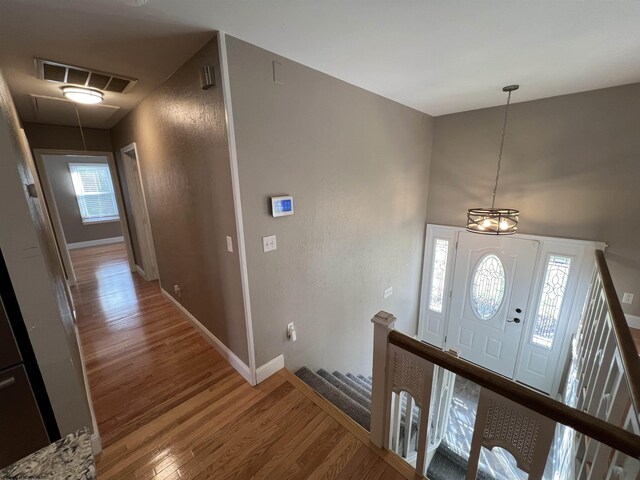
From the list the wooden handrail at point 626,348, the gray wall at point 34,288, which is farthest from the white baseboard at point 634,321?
the gray wall at point 34,288

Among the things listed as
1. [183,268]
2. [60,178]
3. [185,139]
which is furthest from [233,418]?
[60,178]

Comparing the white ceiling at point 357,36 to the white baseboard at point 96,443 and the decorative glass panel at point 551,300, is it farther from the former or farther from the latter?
the white baseboard at point 96,443

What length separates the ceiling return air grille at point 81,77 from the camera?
188cm

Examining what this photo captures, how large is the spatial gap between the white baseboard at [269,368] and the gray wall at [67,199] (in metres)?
7.10

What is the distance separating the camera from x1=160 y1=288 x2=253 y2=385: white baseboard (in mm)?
2121

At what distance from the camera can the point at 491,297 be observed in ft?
11.8

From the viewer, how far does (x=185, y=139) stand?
6.98 feet

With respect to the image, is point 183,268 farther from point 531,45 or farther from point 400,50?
point 531,45

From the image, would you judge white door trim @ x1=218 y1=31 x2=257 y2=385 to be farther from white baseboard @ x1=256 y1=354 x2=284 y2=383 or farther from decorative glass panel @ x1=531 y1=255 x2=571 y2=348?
decorative glass panel @ x1=531 y1=255 x2=571 y2=348

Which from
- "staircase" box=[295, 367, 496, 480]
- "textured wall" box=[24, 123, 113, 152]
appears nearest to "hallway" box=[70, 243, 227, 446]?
"staircase" box=[295, 367, 496, 480]

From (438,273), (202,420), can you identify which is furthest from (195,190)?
(438,273)

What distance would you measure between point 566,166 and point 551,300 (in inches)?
63.1

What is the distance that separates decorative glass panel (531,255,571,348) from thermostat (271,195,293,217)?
3249 mm

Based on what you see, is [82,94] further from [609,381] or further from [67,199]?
[67,199]
